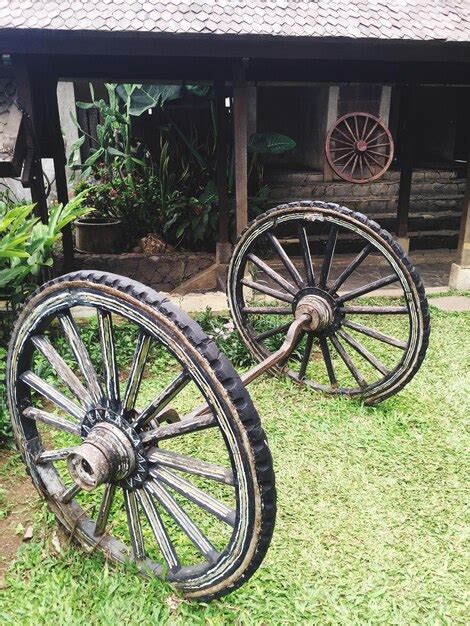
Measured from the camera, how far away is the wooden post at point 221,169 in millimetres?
6277

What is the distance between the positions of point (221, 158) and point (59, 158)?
193 centimetres

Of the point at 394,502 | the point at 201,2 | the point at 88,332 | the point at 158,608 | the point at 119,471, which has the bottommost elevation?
the point at 88,332

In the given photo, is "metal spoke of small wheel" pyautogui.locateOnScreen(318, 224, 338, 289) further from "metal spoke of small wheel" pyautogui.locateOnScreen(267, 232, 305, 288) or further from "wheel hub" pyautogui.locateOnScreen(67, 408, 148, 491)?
"wheel hub" pyautogui.locateOnScreen(67, 408, 148, 491)

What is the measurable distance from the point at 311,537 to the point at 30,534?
1344mm

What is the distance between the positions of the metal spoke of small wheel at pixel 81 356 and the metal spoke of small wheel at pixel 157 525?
39 cm

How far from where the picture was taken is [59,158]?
624cm

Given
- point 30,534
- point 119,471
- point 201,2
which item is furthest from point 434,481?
point 201,2

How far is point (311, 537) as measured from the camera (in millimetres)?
2494

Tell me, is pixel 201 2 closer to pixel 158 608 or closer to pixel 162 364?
pixel 162 364

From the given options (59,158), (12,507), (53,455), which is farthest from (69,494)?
(59,158)

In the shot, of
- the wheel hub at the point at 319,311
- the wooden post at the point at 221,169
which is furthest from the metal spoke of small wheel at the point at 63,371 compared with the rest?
the wooden post at the point at 221,169

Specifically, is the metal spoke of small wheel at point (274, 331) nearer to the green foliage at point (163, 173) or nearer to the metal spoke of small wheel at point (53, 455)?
the metal spoke of small wheel at point (53, 455)

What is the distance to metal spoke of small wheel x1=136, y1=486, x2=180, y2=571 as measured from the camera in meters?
1.91

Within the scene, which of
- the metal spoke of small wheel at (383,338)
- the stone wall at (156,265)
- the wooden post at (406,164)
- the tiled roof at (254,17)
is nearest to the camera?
the metal spoke of small wheel at (383,338)
